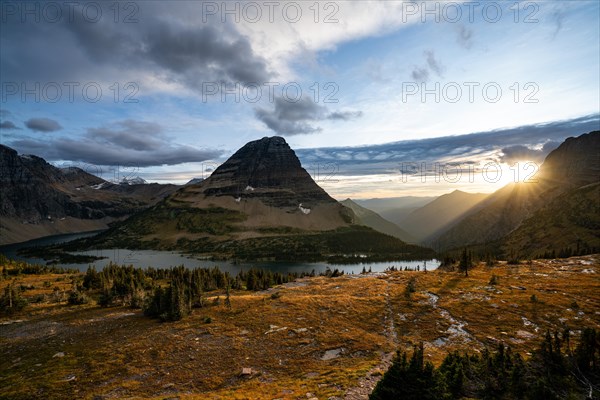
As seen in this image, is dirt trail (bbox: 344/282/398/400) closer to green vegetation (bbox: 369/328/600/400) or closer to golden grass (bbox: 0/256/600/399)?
golden grass (bbox: 0/256/600/399)

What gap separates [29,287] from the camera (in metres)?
86.8

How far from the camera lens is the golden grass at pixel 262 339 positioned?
3083cm

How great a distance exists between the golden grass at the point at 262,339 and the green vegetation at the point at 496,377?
6.86 m

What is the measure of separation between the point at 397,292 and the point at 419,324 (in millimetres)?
21746

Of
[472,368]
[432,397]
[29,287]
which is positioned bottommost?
[29,287]

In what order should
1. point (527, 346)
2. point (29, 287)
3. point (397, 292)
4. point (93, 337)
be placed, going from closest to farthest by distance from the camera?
point (527, 346) < point (93, 337) < point (397, 292) < point (29, 287)

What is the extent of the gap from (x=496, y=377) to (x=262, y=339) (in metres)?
26.6

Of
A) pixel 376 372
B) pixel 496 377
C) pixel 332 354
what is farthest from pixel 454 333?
pixel 376 372

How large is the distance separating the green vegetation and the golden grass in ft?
22.5

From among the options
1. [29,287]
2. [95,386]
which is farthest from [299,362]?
Answer: [29,287]

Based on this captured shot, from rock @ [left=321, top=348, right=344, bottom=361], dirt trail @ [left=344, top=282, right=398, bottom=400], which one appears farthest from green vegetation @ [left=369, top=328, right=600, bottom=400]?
rock @ [left=321, top=348, right=344, bottom=361]

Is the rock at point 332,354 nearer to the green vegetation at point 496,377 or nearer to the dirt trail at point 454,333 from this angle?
the green vegetation at point 496,377

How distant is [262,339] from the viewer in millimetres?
42469

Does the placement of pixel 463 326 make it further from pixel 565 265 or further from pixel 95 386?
pixel 565 265
